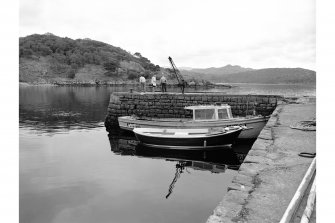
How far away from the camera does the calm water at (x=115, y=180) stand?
764 centimetres

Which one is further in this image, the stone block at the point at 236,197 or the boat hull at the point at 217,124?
the boat hull at the point at 217,124

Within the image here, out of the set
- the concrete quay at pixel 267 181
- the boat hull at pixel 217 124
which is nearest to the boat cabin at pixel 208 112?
the boat hull at pixel 217 124

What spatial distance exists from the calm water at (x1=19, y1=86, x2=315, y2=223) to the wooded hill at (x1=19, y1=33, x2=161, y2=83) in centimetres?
7541

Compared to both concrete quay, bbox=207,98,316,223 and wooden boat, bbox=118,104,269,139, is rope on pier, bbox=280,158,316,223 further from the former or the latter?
wooden boat, bbox=118,104,269,139

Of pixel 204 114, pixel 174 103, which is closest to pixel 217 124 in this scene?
pixel 204 114

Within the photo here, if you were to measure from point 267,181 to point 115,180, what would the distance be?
6.24 meters

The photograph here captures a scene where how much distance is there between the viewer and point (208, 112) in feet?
46.6

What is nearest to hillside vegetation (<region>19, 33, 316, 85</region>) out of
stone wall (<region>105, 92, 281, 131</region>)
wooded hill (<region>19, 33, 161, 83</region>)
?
wooded hill (<region>19, 33, 161, 83</region>)

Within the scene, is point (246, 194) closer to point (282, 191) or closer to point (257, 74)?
point (282, 191)

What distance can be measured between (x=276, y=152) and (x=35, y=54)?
4012 inches

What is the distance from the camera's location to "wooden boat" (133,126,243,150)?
12.8 meters

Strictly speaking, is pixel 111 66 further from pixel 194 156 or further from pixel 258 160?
pixel 258 160

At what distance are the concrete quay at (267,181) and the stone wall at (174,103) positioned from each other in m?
9.33

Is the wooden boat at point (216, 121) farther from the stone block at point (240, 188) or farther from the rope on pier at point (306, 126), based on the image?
the stone block at point (240, 188)
